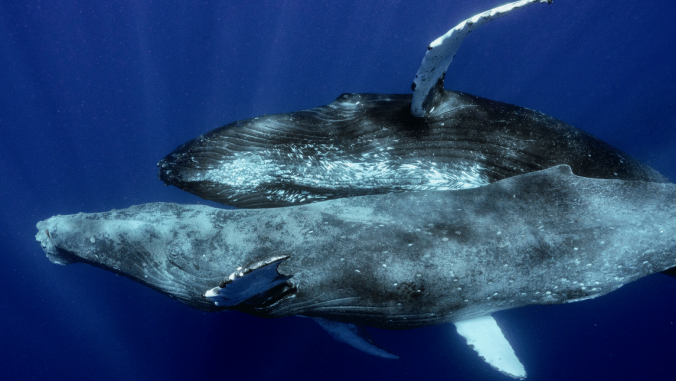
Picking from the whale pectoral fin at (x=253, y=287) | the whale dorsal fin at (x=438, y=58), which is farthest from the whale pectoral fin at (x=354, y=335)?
the whale dorsal fin at (x=438, y=58)

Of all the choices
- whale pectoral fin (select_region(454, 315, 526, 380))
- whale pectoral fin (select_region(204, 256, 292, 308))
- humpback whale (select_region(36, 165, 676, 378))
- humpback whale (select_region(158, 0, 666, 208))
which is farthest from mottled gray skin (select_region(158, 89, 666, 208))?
whale pectoral fin (select_region(454, 315, 526, 380))

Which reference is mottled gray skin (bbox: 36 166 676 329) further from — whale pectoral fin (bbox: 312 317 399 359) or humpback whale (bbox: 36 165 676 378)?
whale pectoral fin (bbox: 312 317 399 359)

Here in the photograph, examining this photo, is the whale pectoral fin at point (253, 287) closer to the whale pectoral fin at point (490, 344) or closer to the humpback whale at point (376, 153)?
the humpback whale at point (376, 153)

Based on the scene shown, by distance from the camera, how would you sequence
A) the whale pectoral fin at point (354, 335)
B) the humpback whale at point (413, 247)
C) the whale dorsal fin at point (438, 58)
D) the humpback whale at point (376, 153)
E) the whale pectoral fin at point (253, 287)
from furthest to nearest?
the whale pectoral fin at point (354, 335), the humpback whale at point (376, 153), the humpback whale at point (413, 247), the whale dorsal fin at point (438, 58), the whale pectoral fin at point (253, 287)

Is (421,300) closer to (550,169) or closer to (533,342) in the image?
(550,169)

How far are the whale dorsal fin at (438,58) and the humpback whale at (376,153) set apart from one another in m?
0.13

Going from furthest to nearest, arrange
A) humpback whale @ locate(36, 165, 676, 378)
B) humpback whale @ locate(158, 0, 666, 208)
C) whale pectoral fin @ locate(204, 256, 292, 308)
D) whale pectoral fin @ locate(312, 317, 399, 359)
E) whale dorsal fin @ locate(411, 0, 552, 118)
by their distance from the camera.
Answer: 1. whale pectoral fin @ locate(312, 317, 399, 359)
2. humpback whale @ locate(158, 0, 666, 208)
3. humpback whale @ locate(36, 165, 676, 378)
4. whale dorsal fin @ locate(411, 0, 552, 118)
5. whale pectoral fin @ locate(204, 256, 292, 308)

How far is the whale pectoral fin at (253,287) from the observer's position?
8.13 ft

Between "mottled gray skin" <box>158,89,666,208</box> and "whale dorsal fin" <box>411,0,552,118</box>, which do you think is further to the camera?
"mottled gray skin" <box>158,89,666,208</box>

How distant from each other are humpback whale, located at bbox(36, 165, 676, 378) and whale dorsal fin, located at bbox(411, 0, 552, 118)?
1.16m

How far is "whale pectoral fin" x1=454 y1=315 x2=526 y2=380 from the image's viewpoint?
13.5 ft

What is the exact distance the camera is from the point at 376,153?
13.8 ft

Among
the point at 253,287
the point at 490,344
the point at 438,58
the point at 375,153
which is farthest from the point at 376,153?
the point at 490,344

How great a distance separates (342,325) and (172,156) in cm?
346
